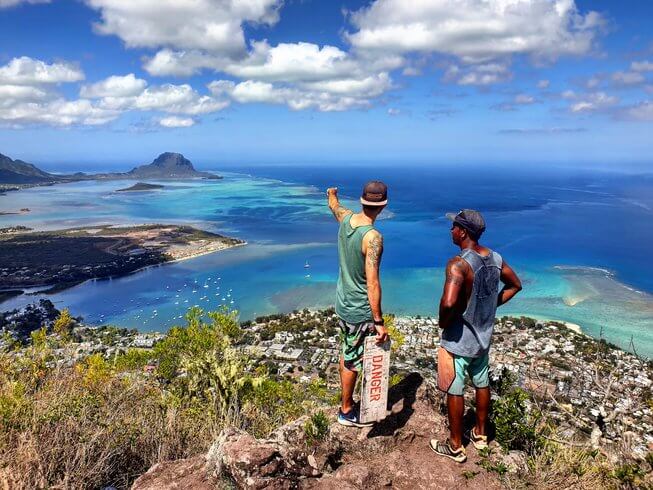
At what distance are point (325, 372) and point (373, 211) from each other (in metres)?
17.0

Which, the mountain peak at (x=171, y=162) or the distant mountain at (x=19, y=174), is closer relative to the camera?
the distant mountain at (x=19, y=174)

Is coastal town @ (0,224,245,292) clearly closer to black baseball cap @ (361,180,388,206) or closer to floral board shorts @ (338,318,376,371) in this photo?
floral board shorts @ (338,318,376,371)

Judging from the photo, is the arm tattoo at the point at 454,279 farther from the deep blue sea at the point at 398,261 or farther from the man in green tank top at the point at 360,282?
the deep blue sea at the point at 398,261

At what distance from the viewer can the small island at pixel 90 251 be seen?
4731 centimetres

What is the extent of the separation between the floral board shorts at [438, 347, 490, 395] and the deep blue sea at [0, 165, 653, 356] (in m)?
24.2

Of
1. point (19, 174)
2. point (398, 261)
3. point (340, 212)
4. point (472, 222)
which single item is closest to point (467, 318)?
point (472, 222)

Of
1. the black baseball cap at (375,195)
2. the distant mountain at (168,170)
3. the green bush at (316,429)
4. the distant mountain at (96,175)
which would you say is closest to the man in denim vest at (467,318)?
the black baseball cap at (375,195)

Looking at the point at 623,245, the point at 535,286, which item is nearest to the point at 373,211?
the point at 535,286

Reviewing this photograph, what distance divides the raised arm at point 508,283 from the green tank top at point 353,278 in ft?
3.07

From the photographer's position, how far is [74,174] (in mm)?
177500

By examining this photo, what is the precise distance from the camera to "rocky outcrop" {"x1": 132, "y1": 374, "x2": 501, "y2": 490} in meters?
2.62

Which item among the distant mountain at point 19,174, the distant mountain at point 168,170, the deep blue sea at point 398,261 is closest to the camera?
the deep blue sea at point 398,261

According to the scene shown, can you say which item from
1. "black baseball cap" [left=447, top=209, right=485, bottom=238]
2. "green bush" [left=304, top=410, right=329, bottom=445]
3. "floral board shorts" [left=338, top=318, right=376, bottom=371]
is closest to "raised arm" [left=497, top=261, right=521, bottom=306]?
"black baseball cap" [left=447, top=209, right=485, bottom=238]

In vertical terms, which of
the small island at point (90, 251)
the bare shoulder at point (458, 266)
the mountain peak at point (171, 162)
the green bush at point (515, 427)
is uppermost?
the mountain peak at point (171, 162)
